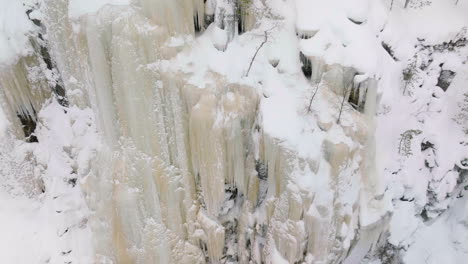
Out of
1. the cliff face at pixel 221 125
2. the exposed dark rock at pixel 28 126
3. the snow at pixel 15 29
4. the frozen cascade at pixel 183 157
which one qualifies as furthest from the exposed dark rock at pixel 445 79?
the exposed dark rock at pixel 28 126

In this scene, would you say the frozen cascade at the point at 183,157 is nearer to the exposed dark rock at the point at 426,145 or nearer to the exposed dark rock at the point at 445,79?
the exposed dark rock at the point at 426,145

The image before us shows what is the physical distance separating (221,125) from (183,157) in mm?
799

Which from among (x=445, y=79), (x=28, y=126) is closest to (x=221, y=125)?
(x=28, y=126)

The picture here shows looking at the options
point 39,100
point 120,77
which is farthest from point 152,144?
point 39,100

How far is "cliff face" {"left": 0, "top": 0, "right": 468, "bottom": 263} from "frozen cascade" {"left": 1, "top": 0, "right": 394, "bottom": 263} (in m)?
0.02

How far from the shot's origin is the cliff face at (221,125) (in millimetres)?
5820

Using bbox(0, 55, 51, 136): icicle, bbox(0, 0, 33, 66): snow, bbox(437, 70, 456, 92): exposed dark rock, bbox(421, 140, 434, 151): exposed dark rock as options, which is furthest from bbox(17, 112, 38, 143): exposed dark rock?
bbox(437, 70, 456, 92): exposed dark rock

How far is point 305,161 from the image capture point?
19.5ft

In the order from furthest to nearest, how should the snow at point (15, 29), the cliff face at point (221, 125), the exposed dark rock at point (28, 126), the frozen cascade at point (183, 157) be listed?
1. the exposed dark rock at point (28, 126)
2. the snow at point (15, 29)
3. the cliff face at point (221, 125)
4. the frozen cascade at point (183, 157)

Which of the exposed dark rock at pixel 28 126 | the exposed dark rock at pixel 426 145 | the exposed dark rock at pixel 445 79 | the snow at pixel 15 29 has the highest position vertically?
the snow at pixel 15 29

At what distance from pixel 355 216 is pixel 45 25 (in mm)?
5809

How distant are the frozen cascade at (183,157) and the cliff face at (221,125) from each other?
2 cm

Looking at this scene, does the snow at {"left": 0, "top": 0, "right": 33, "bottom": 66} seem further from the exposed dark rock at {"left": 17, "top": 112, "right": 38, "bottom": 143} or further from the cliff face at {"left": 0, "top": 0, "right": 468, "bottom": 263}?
the exposed dark rock at {"left": 17, "top": 112, "right": 38, "bottom": 143}

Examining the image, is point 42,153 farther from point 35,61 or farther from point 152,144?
point 152,144
